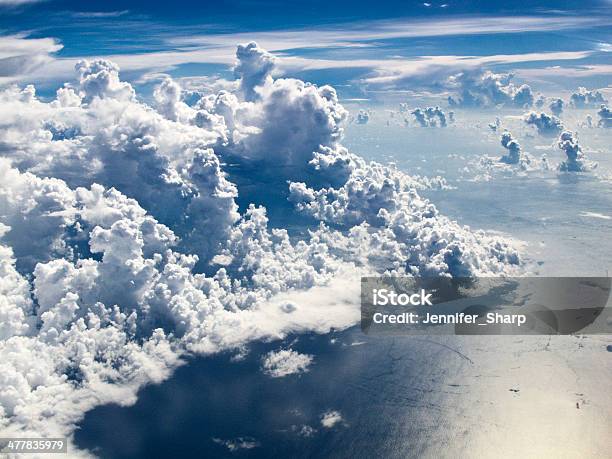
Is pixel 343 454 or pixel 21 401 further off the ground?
pixel 21 401

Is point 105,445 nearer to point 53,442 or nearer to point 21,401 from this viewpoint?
point 53,442

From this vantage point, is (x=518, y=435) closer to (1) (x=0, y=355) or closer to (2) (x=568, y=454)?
(2) (x=568, y=454)

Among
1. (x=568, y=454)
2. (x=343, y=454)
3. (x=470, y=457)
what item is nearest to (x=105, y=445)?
(x=343, y=454)

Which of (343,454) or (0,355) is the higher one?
(0,355)

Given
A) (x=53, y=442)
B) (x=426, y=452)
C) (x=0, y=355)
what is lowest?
(x=426, y=452)

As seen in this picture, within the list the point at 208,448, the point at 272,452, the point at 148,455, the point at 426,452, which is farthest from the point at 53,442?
the point at 426,452

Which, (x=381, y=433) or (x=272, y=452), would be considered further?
(x=381, y=433)

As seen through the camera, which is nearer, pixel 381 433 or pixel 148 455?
pixel 148 455

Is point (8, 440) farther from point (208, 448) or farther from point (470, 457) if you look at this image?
point (470, 457)
